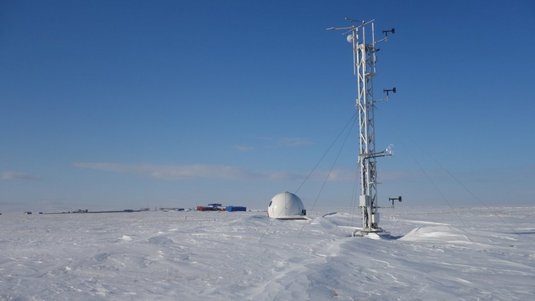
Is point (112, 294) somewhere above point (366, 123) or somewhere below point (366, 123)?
below

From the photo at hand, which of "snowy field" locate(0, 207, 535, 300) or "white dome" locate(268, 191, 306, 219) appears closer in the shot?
"snowy field" locate(0, 207, 535, 300)

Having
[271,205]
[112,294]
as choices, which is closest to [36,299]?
[112,294]

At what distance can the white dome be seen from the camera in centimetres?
3859

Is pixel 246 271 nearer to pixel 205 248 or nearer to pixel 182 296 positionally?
pixel 182 296

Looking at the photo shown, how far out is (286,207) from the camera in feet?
127

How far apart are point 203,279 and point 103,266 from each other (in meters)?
3.19

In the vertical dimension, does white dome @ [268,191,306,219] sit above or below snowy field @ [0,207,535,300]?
above

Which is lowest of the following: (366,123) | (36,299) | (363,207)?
(36,299)

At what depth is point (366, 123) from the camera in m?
20.7

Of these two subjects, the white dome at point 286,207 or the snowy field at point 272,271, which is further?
the white dome at point 286,207

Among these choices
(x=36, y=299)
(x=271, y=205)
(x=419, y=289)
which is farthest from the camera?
(x=271, y=205)

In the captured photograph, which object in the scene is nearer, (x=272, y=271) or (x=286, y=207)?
(x=272, y=271)

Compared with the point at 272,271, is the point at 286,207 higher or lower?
higher

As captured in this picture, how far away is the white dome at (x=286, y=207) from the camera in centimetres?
3859
